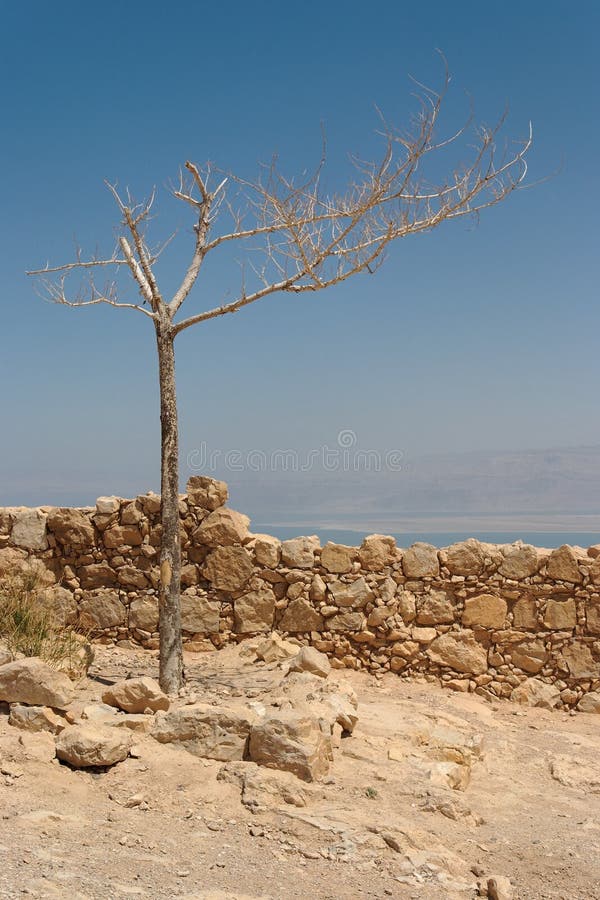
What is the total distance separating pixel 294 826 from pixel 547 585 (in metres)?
5.23

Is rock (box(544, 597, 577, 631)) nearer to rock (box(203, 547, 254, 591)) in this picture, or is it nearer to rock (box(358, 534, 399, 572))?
rock (box(358, 534, 399, 572))

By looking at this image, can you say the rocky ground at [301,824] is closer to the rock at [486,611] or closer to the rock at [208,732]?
the rock at [208,732]

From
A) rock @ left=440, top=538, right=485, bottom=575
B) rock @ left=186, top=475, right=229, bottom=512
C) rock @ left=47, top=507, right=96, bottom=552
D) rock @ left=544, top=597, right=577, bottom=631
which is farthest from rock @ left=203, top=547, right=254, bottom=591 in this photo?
rock @ left=544, top=597, right=577, bottom=631

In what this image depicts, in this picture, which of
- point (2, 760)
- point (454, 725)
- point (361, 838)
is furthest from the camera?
point (454, 725)

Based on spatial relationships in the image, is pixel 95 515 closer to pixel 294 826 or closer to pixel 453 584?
pixel 453 584

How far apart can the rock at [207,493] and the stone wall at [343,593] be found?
1 cm

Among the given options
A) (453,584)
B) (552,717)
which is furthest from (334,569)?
(552,717)

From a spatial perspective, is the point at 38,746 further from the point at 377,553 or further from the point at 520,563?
the point at 520,563

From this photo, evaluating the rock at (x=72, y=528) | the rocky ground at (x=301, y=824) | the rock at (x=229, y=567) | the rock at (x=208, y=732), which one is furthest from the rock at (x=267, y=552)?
the rock at (x=208, y=732)

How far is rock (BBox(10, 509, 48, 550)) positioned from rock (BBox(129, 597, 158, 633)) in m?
1.39

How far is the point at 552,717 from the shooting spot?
8.76 meters

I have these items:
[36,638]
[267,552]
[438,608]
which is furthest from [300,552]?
[36,638]

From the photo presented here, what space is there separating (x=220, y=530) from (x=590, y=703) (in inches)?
180

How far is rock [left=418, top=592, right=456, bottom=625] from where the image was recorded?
9.15m
